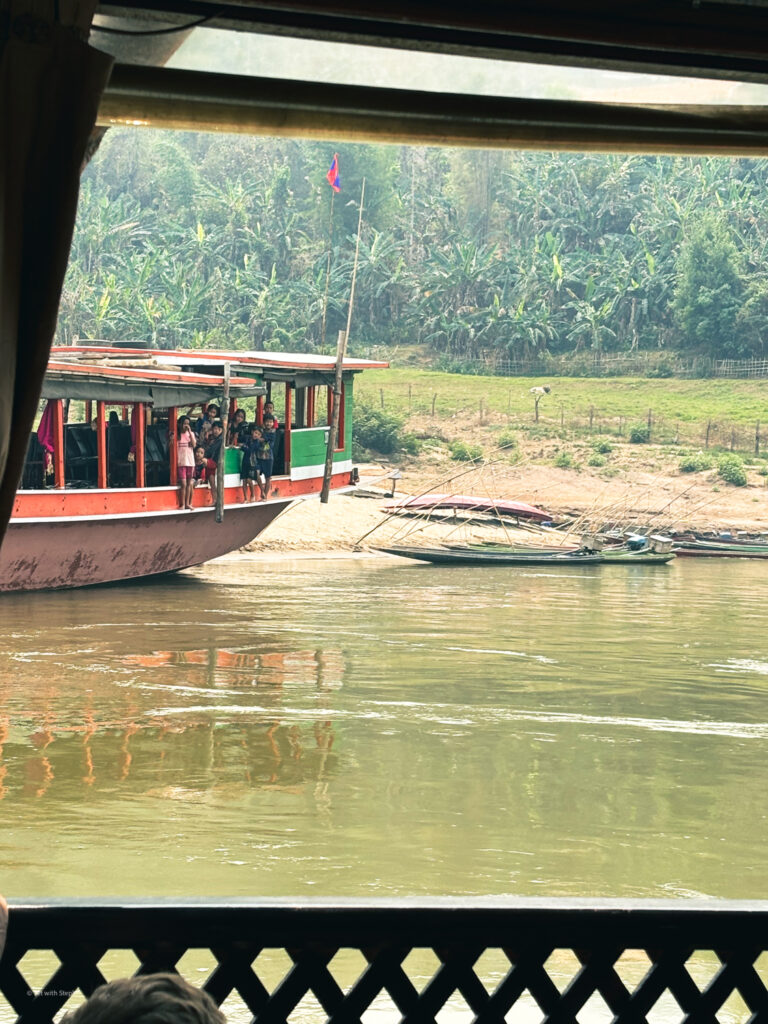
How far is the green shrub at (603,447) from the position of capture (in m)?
20.9

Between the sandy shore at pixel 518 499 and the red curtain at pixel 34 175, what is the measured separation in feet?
51.2

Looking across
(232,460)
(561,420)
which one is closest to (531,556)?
(232,460)

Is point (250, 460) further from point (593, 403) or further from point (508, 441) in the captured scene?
point (593, 403)

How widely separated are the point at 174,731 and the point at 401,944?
6.88 metres

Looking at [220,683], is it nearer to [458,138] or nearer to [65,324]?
[458,138]

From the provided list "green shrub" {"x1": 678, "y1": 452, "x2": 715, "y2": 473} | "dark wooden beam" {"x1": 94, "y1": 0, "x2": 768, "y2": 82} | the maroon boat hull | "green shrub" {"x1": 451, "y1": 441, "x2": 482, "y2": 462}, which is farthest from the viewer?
"green shrub" {"x1": 451, "y1": 441, "x2": 482, "y2": 462}

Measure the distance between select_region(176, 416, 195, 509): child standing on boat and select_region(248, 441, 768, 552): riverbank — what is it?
4.49m

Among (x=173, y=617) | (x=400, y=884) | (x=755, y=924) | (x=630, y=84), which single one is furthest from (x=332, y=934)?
(x=173, y=617)

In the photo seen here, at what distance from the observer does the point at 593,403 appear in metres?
22.6

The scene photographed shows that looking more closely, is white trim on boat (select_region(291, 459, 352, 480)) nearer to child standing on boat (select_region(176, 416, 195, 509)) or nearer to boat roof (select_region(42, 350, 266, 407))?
child standing on boat (select_region(176, 416, 195, 509))

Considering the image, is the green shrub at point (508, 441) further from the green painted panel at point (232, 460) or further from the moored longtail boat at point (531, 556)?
the green painted panel at point (232, 460)

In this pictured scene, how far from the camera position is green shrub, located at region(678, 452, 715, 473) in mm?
20250

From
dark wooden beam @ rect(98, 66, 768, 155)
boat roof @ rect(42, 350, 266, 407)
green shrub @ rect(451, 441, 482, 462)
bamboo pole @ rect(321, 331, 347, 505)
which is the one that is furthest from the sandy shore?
dark wooden beam @ rect(98, 66, 768, 155)

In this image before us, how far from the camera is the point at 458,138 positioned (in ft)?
6.07
